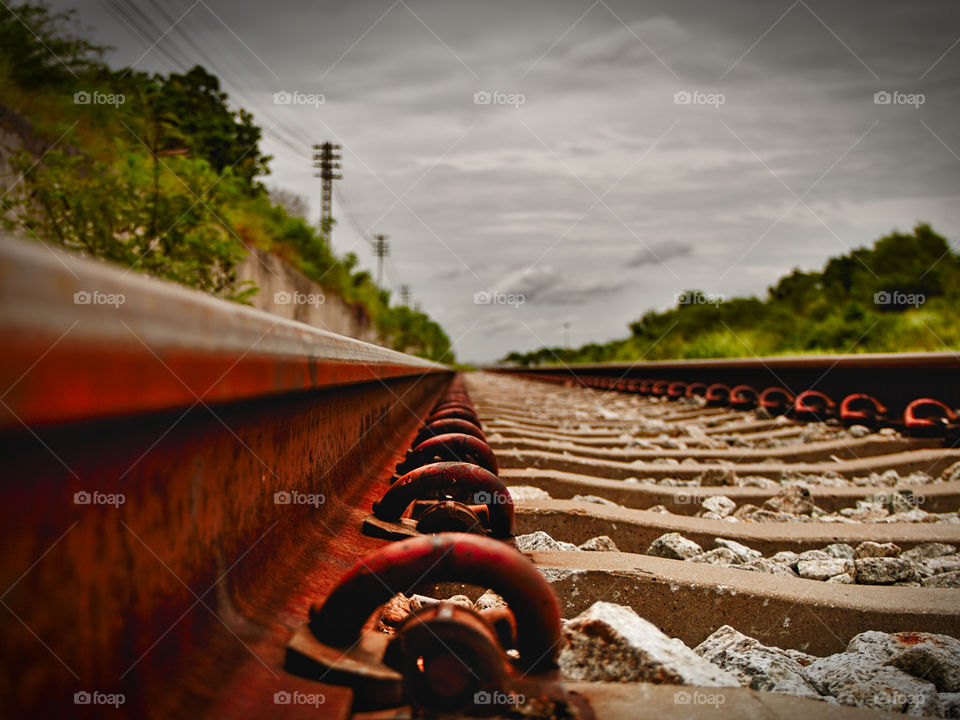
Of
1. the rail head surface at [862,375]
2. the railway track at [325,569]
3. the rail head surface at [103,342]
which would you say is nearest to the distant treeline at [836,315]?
the rail head surface at [862,375]

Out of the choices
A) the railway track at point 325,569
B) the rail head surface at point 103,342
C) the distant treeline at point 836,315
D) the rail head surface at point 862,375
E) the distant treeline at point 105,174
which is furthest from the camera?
the distant treeline at point 836,315

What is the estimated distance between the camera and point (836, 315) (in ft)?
66.3

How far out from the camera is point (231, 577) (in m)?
0.93

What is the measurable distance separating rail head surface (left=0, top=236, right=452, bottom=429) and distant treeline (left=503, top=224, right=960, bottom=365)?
746cm

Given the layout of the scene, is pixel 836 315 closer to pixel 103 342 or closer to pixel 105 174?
pixel 105 174

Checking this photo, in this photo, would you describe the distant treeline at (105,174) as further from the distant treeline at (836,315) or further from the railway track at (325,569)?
the distant treeline at (836,315)

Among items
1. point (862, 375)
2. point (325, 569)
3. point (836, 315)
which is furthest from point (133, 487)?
point (836, 315)

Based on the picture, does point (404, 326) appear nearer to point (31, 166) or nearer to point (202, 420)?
point (31, 166)

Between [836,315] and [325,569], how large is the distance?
22135mm

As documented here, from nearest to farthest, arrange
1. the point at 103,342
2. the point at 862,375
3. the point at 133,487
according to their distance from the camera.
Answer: the point at 103,342, the point at 133,487, the point at 862,375

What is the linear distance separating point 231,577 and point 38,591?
15.5 inches

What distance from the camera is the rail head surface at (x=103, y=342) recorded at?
1.24 ft

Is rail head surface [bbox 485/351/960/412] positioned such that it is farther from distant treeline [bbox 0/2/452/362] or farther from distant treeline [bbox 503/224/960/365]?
distant treeline [bbox 0/2/452/362]

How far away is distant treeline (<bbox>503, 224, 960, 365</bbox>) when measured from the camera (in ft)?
41.3
